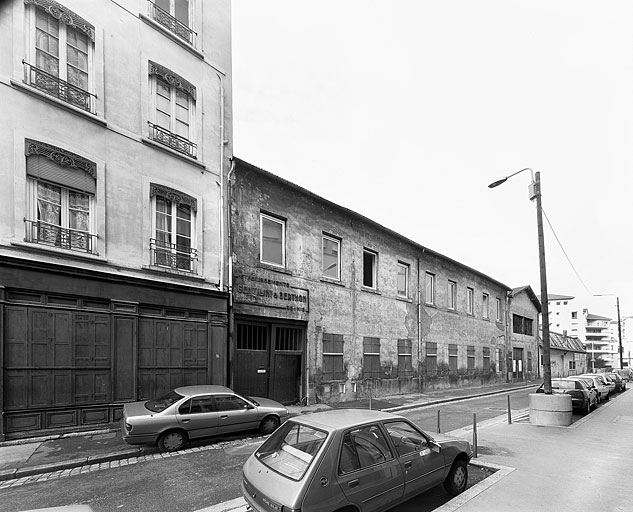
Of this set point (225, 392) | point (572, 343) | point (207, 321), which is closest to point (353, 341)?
point (207, 321)

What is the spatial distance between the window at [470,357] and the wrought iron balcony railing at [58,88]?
25.7 meters

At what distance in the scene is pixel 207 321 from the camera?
12844 millimetres

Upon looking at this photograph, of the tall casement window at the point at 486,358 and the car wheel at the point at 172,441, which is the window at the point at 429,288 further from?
the car wheel at the point at 172,441

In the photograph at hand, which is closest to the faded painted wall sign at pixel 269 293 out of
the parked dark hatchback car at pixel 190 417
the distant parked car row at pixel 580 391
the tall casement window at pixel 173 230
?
the tall casement window at pixel 173 230

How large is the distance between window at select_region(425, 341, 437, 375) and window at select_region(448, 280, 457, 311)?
3.56m

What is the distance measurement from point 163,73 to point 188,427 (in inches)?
411

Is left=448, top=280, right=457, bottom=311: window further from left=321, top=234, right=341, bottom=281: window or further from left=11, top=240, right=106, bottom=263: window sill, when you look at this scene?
left=11, top=240, right=106, bottom=263: window sill

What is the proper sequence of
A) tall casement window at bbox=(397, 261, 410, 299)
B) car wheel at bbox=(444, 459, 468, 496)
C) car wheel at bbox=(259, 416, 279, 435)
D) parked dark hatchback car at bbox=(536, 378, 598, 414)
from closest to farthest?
car wheel at bbox=(444, 459, 468, 496), car wheel at bbox=(259, 416, 279, 435), parked dark hatchback car at bbox=(536, 378, 598, 414), tall casement window at bbox=(397, 261, 410, 299)

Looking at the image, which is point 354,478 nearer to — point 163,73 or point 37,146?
point 37,146

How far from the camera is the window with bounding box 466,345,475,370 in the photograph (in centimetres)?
2766

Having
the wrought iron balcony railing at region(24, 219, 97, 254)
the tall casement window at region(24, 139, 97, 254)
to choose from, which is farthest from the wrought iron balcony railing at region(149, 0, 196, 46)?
the wrought iron balcony railing at region(24, 219, 97, 254)

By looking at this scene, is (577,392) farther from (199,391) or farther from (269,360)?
(199,391)

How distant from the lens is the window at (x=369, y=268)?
783 inches

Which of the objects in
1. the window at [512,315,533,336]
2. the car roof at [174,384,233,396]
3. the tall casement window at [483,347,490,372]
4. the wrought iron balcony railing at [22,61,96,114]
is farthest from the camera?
the window at [512,315,533,336]
